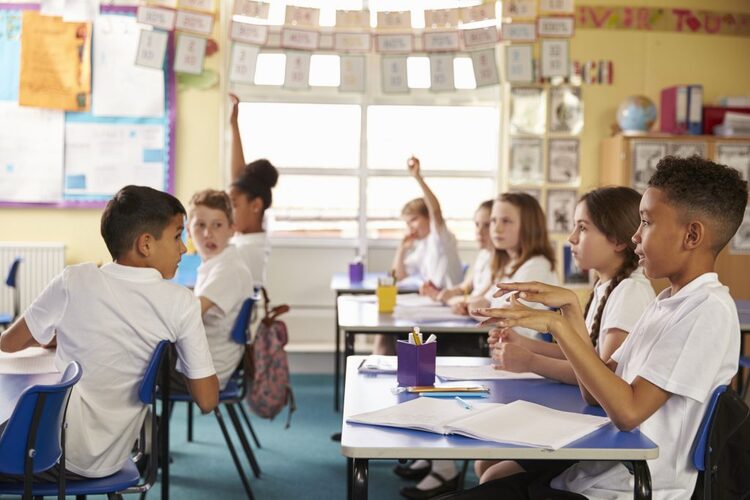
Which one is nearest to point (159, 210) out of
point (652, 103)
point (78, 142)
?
point (78, 142)

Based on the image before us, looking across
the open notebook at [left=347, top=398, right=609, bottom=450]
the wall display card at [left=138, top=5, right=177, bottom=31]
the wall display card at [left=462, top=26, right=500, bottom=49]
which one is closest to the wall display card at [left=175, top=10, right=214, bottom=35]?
the wall display card at [left=138, top=5, right=177, bottom=31]

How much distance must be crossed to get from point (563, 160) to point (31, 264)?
369cm

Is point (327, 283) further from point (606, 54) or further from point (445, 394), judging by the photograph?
point (445, 394)

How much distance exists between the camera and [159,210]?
2.33 meters

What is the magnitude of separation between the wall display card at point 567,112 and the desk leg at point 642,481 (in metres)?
4.79

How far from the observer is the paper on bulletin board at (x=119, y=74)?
5898mm

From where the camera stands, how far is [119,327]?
2213 millimetres

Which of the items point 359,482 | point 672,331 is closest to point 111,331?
point 359,482

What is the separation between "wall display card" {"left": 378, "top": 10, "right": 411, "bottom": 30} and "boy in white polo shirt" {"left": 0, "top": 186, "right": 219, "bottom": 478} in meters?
3.33

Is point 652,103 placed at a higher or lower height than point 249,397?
higher

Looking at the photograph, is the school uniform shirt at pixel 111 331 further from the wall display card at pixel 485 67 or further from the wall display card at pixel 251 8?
the wall display card at pixel 485 67

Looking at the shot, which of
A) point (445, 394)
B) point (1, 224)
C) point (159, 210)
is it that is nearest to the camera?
point (445, 394)

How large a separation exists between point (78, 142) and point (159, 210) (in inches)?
154

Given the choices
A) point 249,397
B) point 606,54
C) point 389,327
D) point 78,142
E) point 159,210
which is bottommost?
point 249,397
